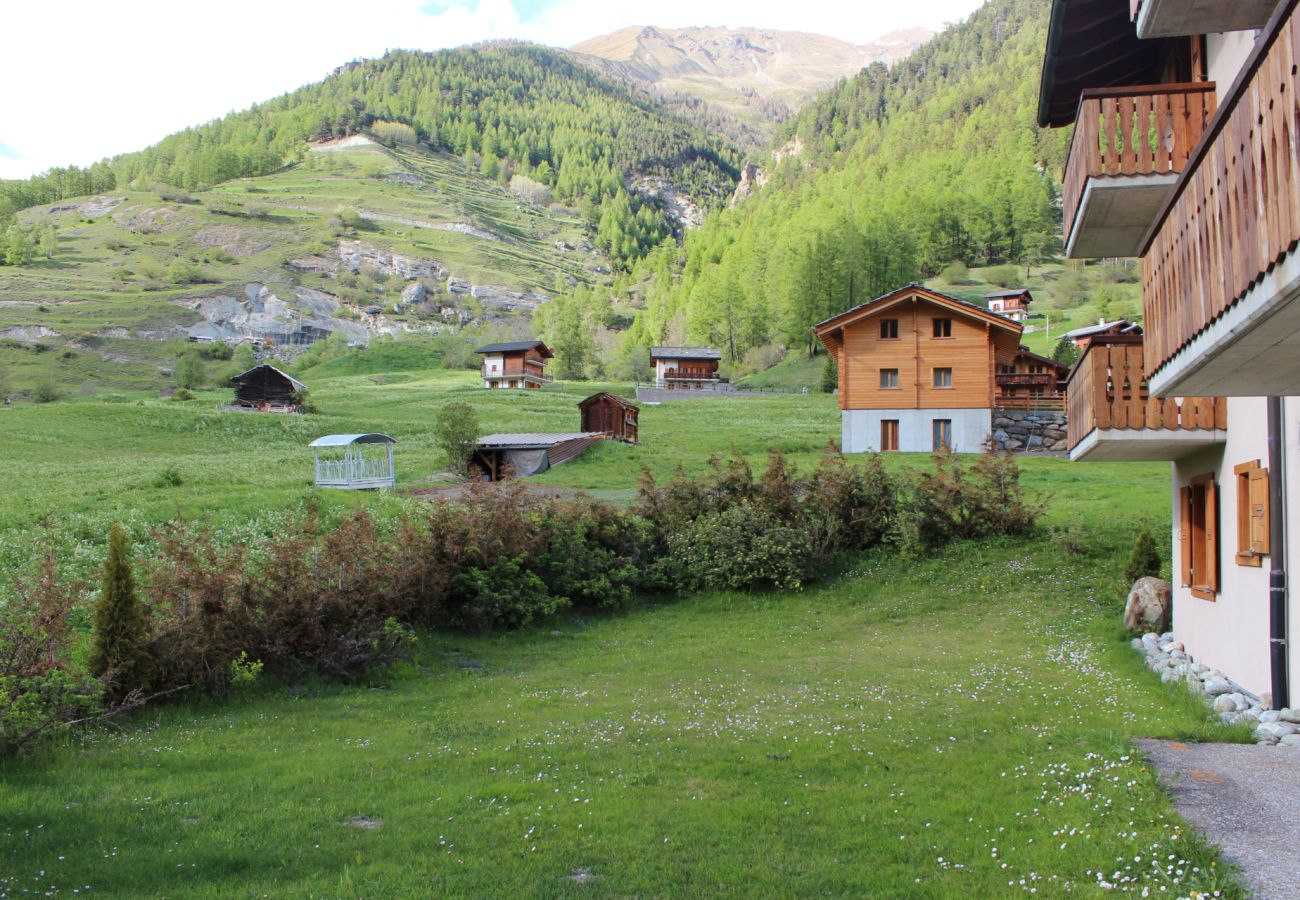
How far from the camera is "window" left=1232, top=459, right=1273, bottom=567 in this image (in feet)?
35.5

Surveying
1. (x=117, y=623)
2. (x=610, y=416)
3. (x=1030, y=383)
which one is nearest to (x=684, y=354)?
(x=610, y=416)

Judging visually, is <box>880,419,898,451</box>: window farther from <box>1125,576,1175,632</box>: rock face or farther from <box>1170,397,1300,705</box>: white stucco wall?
<box>1170,397,1300,705</box>: white stucco wall

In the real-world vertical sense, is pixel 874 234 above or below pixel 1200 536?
above

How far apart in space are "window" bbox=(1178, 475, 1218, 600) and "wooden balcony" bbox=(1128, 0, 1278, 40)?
6.42 meters

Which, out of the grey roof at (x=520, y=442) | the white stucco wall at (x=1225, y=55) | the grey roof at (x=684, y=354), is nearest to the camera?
the white stucco wall at (x=1225, y=55)

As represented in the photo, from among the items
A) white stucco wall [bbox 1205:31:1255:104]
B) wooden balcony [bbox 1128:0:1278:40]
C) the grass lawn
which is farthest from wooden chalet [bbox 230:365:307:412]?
wooden balcony [bbox 1128:0:1278:40]

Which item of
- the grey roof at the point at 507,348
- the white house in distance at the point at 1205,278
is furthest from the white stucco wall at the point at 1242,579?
the grey roof at the point at 507,348

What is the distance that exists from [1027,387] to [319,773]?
179 ft

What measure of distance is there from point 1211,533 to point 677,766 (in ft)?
29.3

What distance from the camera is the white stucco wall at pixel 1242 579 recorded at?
10.3m

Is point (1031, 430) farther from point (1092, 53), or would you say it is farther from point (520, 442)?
point (1092, 53)

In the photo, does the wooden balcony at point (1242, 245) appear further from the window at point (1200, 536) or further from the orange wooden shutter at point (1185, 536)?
the orange wooden shutter at point (1185, 536)

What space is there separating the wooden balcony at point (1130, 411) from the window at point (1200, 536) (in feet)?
3.70

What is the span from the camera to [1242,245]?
5605 mm
